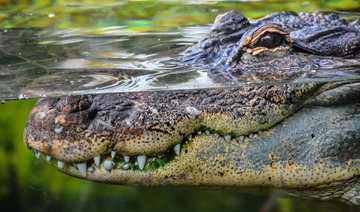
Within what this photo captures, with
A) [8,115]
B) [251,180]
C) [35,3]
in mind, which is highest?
[35,3]

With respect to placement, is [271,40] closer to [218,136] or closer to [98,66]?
[218,136]

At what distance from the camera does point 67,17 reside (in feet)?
8.23

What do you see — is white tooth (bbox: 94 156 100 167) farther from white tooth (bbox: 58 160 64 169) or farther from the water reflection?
the water reflection

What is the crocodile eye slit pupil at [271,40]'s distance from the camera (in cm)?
266

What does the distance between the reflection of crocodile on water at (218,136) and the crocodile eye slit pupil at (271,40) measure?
229 millimetres

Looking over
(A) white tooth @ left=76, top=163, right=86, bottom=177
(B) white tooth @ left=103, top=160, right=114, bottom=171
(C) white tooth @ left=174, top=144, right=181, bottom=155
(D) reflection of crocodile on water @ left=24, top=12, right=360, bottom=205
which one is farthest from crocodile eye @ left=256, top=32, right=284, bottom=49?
(A) white tooth @ left=76, top=163, right=86, bottom=177

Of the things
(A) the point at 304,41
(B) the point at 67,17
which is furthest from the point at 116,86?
(A) the point at 304,41

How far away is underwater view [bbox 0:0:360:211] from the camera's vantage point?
2.26 meters

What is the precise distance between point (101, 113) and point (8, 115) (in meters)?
4.69

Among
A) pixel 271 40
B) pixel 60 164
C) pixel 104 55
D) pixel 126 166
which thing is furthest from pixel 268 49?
pixel 60 164

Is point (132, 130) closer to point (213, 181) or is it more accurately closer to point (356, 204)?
point (213, 181)

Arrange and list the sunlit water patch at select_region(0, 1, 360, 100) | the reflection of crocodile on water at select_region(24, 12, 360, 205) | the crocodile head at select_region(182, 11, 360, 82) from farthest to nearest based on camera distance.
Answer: the crocodile head at select_region(182, 11, 360, 82) → the sunlit water patch at select_region(0, 1, 360, 100) → the reflection of crocodile on water at select_region(24, 12, 360, 205)

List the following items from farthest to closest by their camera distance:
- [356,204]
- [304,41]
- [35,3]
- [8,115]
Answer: [8,115]
[304,41]
[356,204]
[35,3]

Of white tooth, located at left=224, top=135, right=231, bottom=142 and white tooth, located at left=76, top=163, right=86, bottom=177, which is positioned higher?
white tooth, located at left=224, top=135, right=231, bottom=142
